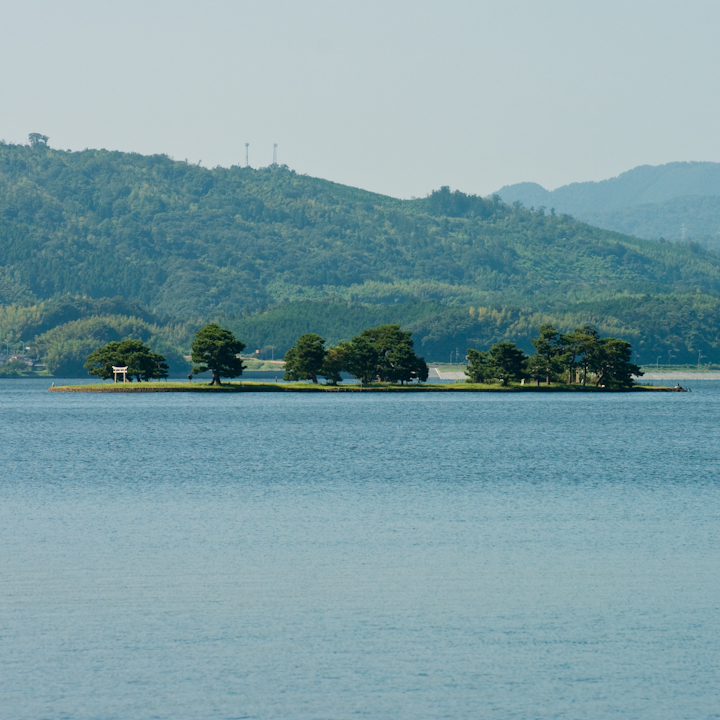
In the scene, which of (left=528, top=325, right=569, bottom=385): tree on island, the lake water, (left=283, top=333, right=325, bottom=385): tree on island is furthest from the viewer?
(left=528, top=325, right=569, bottom=385): tree on island

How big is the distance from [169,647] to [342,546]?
1398 cm

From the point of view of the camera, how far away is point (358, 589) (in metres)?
30.8

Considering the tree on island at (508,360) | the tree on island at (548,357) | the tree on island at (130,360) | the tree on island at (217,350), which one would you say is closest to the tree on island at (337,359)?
the tree on island at (217,350)

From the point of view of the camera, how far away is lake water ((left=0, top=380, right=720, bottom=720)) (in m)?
21.7

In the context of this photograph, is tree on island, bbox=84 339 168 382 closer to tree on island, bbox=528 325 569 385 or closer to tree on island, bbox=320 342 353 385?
tree on island, bbox=320 342 353 385

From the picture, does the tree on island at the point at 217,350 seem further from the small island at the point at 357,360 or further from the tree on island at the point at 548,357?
the tree on island at the point at 548,357

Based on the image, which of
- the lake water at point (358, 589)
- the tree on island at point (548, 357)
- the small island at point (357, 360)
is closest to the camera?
the lake water at point (358, 589)

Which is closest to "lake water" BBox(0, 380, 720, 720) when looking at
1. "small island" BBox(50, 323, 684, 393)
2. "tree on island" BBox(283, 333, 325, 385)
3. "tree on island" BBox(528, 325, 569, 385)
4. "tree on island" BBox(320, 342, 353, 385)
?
"small island" BBox(50, 323, 684, 393)

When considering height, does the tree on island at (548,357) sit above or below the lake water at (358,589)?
above

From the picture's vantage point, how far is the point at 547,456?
78500mm

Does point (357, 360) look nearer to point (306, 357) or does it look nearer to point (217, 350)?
point (306, 357)

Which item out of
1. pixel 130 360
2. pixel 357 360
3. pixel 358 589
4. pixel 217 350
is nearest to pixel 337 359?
pixel 357 360

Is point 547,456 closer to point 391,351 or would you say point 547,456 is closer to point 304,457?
point 304,457

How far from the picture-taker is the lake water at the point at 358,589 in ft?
71.3
